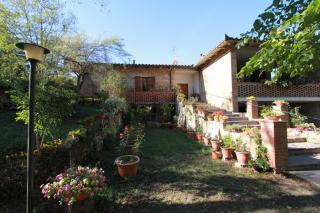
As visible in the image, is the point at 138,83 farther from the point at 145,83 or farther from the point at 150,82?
the point at 150,82

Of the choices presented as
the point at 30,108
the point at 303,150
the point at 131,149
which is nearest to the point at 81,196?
the point at 30,108

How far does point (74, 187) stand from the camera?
11.5 feet

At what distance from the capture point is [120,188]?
466cm

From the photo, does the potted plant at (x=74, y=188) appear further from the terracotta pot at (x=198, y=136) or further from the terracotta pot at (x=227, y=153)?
the terracotta pot at (x=198, y=136)

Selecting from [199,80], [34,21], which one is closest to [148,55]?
[199,80]

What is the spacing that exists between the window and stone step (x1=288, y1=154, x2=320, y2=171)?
1249 cm

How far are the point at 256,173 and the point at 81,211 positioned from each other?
13.3 feet

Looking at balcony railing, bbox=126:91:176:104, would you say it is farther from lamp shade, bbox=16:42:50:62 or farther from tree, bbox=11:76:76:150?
lamp shade, bbox=16:42:50:62

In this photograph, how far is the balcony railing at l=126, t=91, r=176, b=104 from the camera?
50.8ft

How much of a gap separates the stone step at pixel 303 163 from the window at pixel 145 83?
12.5 meters

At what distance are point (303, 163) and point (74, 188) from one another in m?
5.42

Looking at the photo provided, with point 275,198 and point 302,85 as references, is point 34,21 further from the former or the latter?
point 302,85

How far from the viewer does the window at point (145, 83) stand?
17078mm

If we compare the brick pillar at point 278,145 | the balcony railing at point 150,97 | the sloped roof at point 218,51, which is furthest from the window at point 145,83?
the brick pillar at point 278,145
